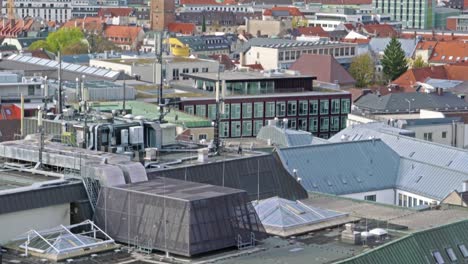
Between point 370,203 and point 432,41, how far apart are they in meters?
121

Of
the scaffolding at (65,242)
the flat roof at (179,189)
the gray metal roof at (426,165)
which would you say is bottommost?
the gray metal roof at (426,165)

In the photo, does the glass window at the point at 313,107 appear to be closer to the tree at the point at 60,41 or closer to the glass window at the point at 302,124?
the glass window at the point at 302,124

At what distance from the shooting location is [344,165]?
69000mm

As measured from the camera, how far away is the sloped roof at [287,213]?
44722mm

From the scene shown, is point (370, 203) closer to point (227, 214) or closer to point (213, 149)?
point (213, 149)

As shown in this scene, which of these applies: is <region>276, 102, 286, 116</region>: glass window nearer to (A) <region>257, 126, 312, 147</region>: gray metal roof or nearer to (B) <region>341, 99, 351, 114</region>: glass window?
(B) <region>341, 99, 351, 114</region>: glass window

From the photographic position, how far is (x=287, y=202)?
46.1 m

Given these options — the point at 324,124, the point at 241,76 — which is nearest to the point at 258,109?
the point at 241,76

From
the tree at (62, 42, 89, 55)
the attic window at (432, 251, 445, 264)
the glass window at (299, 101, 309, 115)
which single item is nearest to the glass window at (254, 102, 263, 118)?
the glass window at (299, 101, 309, 115)

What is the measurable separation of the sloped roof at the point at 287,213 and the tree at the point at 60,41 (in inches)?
4514

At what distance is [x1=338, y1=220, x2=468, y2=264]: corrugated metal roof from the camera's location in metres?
41.5

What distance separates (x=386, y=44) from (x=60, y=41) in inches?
1644

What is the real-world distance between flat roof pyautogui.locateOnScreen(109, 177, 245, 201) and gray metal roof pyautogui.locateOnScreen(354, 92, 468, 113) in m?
59.3

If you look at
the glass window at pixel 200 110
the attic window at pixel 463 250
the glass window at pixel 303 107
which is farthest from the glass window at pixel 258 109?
the attic window at pixel 463 250
